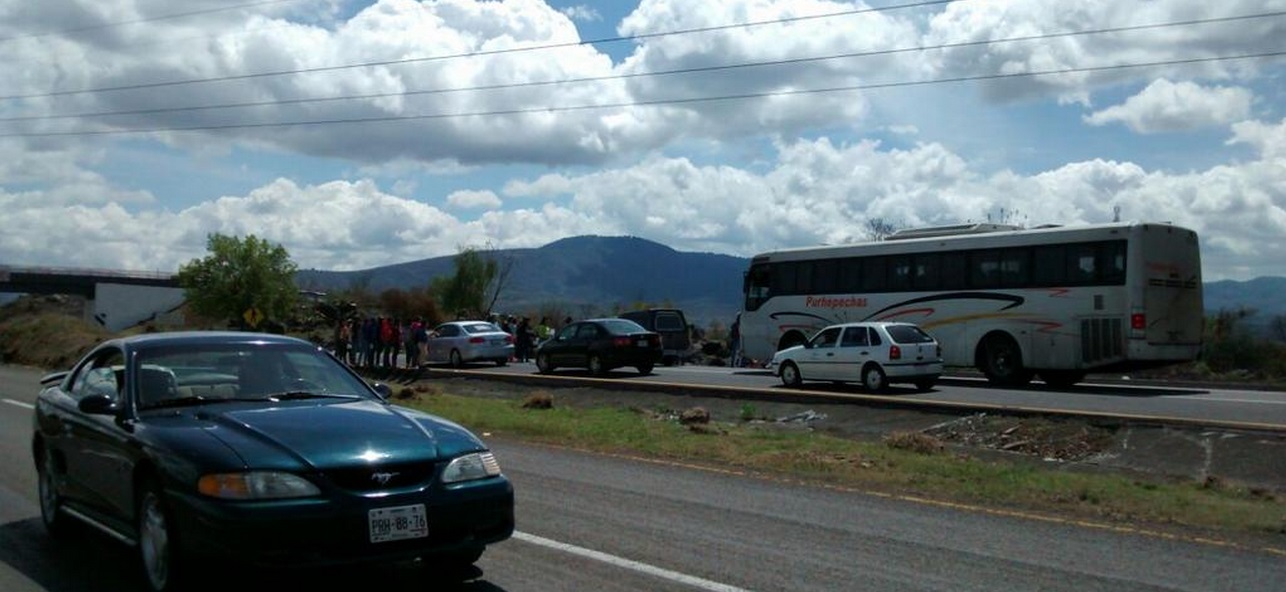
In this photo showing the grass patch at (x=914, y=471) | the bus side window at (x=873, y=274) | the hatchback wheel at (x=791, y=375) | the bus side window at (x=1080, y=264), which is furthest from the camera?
the bus side window at (x=873, y=274)

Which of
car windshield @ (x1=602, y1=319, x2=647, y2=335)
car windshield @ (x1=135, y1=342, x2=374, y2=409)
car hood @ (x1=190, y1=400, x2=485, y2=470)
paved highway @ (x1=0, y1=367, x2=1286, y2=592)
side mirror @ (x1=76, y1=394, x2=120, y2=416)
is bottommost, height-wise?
paved highway @ (x1=0, y1=367, x2=1286, y2=592)

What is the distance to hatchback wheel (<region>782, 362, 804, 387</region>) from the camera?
88.5ft

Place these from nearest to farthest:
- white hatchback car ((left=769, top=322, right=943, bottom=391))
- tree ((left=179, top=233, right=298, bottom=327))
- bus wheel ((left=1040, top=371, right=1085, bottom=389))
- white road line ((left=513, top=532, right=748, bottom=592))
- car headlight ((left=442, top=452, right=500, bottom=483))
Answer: car headlight ((left=442, top=452, right=500, bottom=483)), white road line ((left=513, top=532, right=748, bottom=592)), white hatchback car ((left=769, top=322, right=943, bottom=391)), bus wheel ((left=1040, top=371, right=1085, bottom=389)), tree ((left=179, top=233, right=298, bottom=327))

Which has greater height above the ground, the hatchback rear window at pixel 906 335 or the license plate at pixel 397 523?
the hatchback rear window at pixel 906 335

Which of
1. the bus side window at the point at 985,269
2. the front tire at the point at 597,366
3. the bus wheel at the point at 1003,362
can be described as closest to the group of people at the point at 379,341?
the front tire at the point at 597,366

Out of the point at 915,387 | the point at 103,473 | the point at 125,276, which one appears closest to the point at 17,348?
the point at 915,387

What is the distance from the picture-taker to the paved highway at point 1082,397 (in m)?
18.5

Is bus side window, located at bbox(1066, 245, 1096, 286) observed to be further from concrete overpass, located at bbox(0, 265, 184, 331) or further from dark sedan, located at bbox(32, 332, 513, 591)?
concrete overpass, located at bbox(0, 265, 184, 331)

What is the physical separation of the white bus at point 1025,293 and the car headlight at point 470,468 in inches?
822

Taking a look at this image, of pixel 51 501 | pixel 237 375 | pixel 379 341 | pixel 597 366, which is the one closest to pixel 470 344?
pixel 379 341

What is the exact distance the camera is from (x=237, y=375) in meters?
7.91

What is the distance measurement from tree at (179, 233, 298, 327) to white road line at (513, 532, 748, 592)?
56.9 m

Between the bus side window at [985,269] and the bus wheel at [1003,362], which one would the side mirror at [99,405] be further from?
the bus side window at [985,269]

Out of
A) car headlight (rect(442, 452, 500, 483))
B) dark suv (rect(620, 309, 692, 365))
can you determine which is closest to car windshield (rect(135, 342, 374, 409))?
car headlight (rect(442, 452, 500, 483))
